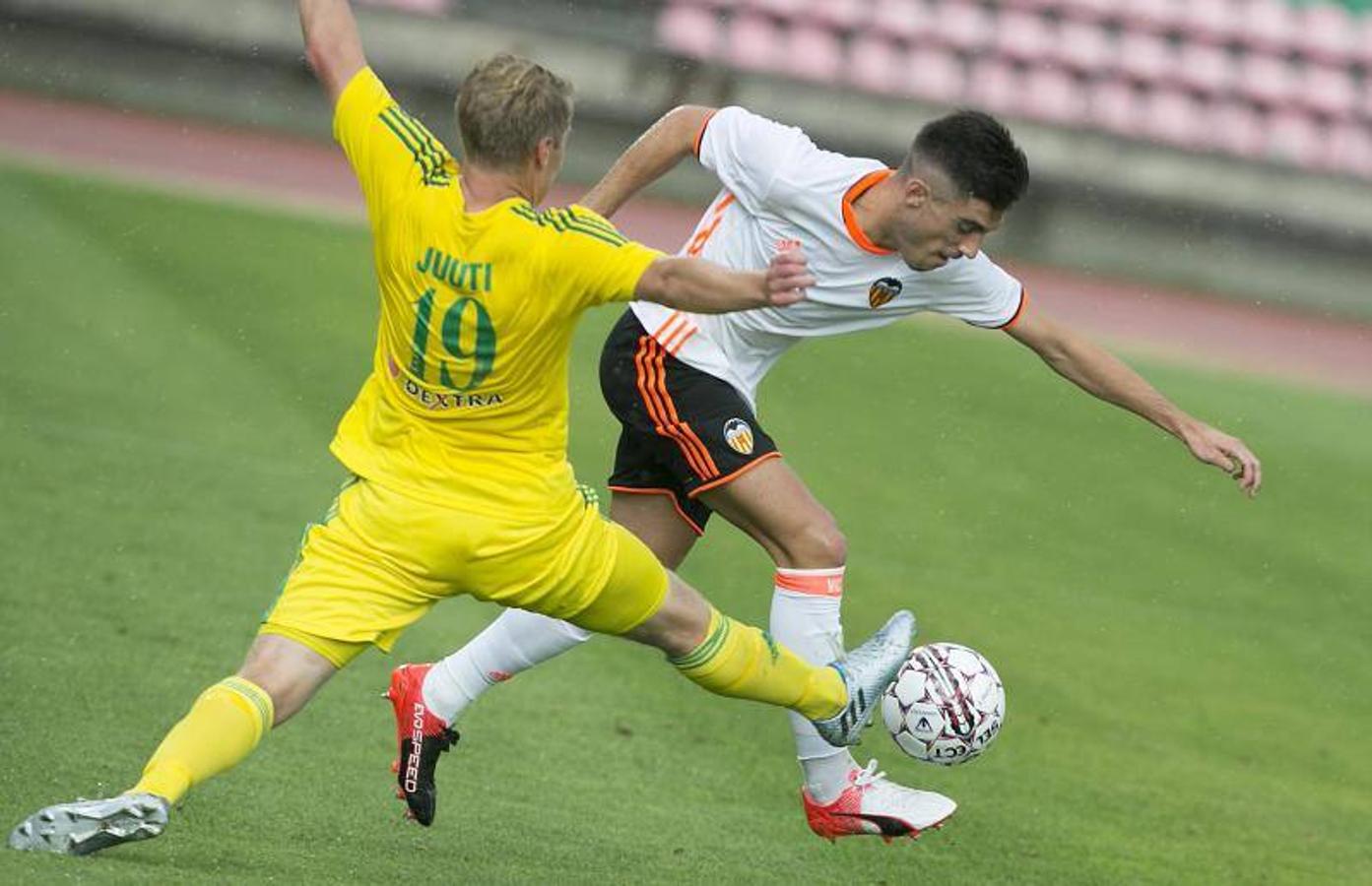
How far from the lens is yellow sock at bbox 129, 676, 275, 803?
4.68 metres

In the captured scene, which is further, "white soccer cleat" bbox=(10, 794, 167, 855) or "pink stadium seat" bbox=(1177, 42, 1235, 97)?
"pink stadium seat" bbox=(1177, 42, 1235, 97)

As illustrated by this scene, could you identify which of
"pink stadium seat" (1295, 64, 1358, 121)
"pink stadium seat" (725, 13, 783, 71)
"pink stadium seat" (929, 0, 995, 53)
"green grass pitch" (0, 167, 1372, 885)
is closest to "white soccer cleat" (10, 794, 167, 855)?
"green grass pitch" (0, 167, 1372, 885)

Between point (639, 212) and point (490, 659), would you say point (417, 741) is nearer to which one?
point (490, 659)

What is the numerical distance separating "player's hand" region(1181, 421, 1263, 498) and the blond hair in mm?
2202

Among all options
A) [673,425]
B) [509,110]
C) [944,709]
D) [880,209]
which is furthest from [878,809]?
[509,110]

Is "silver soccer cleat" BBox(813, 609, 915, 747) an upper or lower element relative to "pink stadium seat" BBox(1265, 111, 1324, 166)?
lower

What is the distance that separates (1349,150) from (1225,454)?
54.1ft

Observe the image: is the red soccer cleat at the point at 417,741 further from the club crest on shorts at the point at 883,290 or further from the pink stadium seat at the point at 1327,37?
the pink stadium seat at the point at 1327,37

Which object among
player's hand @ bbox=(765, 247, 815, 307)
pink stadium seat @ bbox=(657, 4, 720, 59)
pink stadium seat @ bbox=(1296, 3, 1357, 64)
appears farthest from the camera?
pink stadium seat @ bbox=(1296, 3, 1357, 64)

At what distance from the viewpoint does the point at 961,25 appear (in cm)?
2184

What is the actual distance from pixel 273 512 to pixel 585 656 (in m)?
2.00

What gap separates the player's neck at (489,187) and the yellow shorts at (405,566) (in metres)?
0.68

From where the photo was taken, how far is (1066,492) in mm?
12031

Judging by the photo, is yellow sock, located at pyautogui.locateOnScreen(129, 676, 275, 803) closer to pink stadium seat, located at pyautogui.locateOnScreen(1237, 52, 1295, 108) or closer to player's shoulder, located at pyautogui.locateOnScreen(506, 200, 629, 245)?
player's shoulder, located at pyautogui.locateOnScreen(506, 200, 629, 245)
